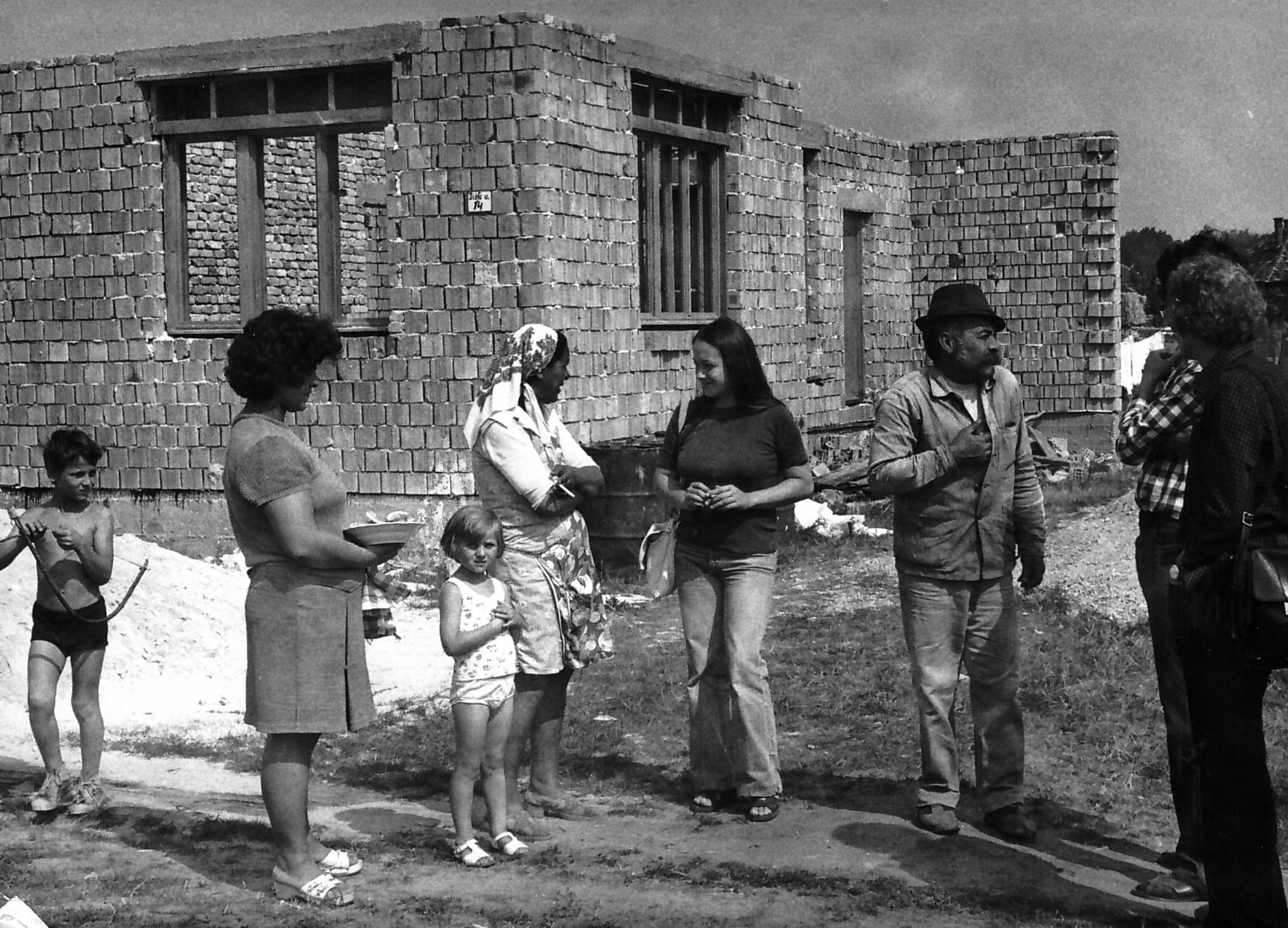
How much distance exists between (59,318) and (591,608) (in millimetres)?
8990

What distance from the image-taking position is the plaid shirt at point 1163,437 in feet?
16.2

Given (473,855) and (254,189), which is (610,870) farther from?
(254,189)

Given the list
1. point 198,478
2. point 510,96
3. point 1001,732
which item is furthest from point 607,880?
point 198,478

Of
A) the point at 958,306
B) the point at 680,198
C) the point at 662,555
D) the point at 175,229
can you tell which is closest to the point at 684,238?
the point at 680,198

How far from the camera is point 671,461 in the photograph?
6.24 metres

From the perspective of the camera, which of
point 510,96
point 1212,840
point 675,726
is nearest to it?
point 1212,840

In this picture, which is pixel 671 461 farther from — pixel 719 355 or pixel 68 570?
pixel 68 570

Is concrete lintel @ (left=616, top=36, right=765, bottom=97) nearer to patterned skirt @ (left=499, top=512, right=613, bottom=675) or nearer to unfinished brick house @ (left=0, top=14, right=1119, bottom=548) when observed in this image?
unfinished brick house @ (left=0, top=14, right=1119, bottom=548)

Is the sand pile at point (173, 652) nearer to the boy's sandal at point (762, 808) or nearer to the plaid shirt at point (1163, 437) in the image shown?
the boy's sandal at point (762, 808)

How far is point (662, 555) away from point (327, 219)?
721cm

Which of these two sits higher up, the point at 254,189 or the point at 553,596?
the point at 254,189

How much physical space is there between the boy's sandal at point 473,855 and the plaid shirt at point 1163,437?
96.5 inches

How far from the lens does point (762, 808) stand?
5969 millimetres

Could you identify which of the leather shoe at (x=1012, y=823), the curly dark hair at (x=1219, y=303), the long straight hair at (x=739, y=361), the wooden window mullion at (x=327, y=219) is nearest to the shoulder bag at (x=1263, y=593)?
the curly dark hair at (x=1219, y=303)
